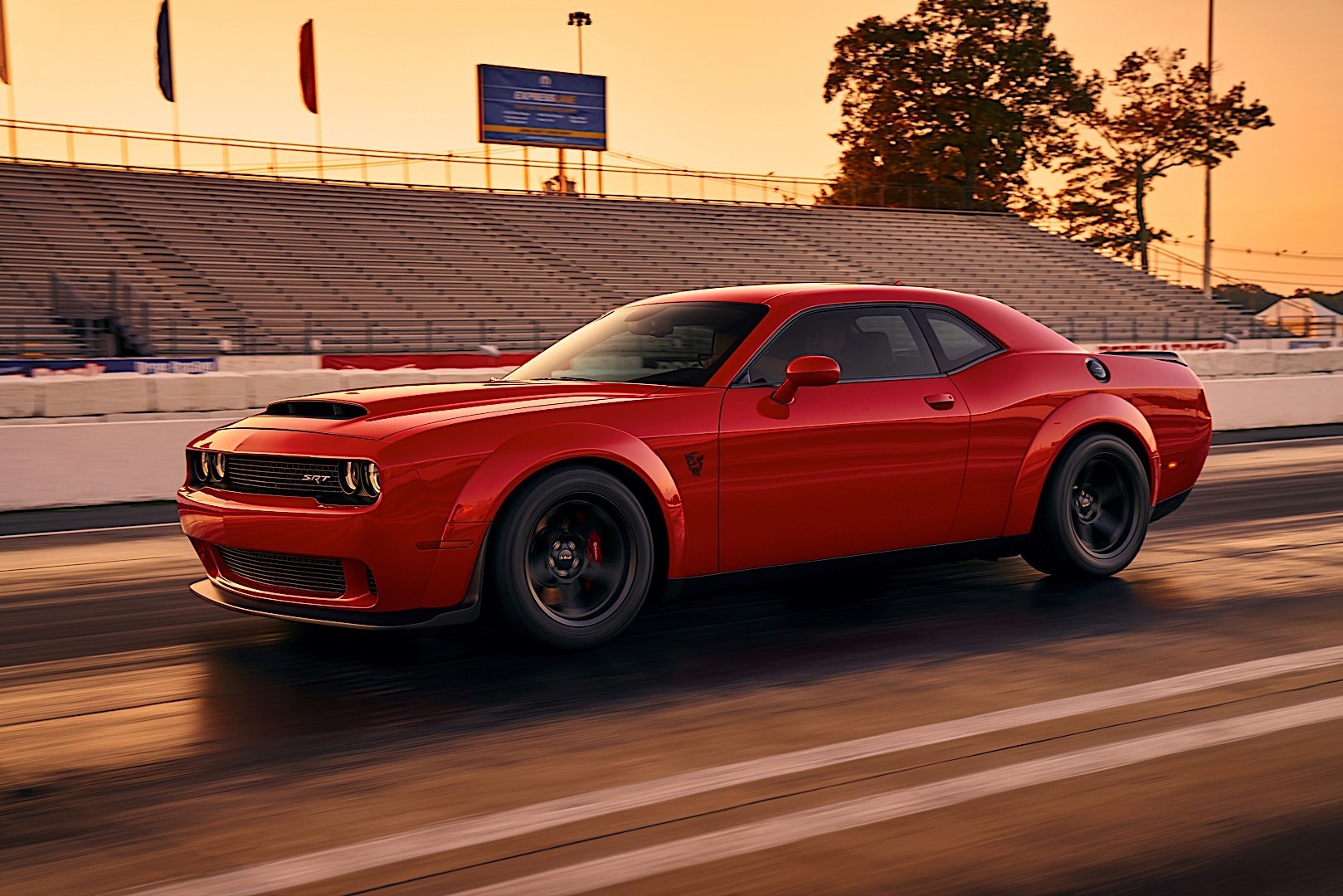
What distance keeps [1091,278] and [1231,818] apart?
49.4 m

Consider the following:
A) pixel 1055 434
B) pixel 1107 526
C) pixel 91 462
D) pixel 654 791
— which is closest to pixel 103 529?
pixel 91 462

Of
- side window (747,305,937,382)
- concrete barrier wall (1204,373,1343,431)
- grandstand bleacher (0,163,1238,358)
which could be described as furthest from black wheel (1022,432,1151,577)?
grandstand bleacher (0,163,1238,358)

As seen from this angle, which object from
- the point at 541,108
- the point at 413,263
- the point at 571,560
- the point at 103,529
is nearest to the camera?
the point at 571,560

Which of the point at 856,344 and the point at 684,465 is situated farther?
the point at 856,344

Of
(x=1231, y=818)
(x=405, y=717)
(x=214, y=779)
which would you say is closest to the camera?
(x=1231, y=818)

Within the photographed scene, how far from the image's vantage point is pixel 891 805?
12.5ft

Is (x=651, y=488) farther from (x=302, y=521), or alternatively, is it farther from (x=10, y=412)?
(x=10, y=412)

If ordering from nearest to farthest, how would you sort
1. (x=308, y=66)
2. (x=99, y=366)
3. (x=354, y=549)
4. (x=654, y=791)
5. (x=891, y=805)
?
(x=891, y=805) < (x=654, y=791) < (x=354, y=549) < (x=99, y=366) < (x=308, y=66)

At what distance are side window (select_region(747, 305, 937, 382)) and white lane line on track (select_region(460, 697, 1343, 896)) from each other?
2353 mm

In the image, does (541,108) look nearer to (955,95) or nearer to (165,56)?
(165,56)

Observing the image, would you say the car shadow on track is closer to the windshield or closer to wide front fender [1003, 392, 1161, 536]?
wide front fender [1003, 392, 1161, 536]

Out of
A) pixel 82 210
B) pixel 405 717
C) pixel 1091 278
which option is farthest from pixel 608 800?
pixel 1091 278

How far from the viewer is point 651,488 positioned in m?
5.61

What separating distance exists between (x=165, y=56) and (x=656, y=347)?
35959mm
